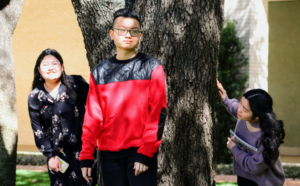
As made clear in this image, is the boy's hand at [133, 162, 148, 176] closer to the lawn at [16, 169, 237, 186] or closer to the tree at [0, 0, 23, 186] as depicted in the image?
the tree at [0, 0, 23, 186]

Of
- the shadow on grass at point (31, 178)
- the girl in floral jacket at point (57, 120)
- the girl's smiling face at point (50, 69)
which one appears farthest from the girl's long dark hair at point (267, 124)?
the shadow on grass at point (31, 178)

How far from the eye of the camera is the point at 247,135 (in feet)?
11.2

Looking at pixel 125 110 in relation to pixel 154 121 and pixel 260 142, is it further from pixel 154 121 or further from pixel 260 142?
pixel 260 142

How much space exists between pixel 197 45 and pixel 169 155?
41.0 inches

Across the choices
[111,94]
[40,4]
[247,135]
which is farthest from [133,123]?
[40,4]

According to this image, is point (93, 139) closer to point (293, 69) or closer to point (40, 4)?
point (293, 69)

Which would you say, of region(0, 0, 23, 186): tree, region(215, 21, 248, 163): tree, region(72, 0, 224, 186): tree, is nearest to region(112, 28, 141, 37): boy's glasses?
region(72, 0, 224, 186): tree

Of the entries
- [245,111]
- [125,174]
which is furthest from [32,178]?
[245,111]

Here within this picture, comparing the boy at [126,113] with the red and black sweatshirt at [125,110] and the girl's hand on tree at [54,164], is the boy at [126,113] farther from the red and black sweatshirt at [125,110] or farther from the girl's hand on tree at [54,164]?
the girl's hand on tree at [54,164]

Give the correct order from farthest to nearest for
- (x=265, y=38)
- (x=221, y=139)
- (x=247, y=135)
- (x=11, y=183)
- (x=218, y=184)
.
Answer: (x=265, y=38), (x=221, y=139), (x=218, y=184), (x=11, y=183), (x=247, y=135)

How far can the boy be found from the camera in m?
2.70

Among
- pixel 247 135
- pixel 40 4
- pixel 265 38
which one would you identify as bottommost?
pixel 247 135

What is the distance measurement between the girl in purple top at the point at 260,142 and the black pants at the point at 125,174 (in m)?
0.93

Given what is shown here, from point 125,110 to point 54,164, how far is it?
1.26 meters
